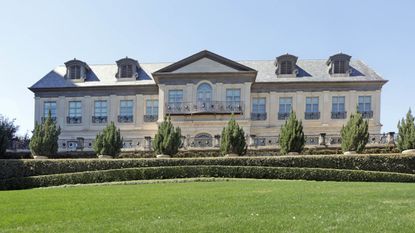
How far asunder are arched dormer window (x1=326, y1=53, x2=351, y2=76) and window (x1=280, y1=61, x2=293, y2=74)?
3822 millimetres

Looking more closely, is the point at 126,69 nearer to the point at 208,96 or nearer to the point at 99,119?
the point at 99,119

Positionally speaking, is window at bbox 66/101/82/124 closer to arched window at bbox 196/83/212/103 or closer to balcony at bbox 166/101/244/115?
balcony at bbox 166/101/244/115

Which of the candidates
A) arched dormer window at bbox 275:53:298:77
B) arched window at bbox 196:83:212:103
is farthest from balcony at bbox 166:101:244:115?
arched dormer window at bbox 275:53:298:77

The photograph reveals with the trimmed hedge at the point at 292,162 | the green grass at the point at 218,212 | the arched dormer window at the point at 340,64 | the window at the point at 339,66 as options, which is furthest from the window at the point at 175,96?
the green grass at the point at 218,212

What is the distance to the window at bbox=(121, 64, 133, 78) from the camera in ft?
151

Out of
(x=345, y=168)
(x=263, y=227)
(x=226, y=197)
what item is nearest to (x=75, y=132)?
(x=345, y=168)

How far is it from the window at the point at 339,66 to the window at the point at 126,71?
1971 centimetres

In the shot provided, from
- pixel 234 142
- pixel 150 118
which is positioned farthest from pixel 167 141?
pixel 150 118

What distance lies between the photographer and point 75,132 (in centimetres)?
4550

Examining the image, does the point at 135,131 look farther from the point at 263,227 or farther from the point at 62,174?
the point at 263,227

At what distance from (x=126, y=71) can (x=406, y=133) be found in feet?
87.4

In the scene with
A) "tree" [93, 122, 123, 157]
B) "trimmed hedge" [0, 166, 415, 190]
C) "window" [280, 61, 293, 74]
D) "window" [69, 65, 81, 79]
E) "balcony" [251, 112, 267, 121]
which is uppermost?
"window" [280, 61, 293, 74]

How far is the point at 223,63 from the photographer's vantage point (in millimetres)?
42812

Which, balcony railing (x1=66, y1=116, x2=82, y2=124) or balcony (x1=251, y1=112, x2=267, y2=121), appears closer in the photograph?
balcony (x1=251, y1=112, x2=267, y2=121)
